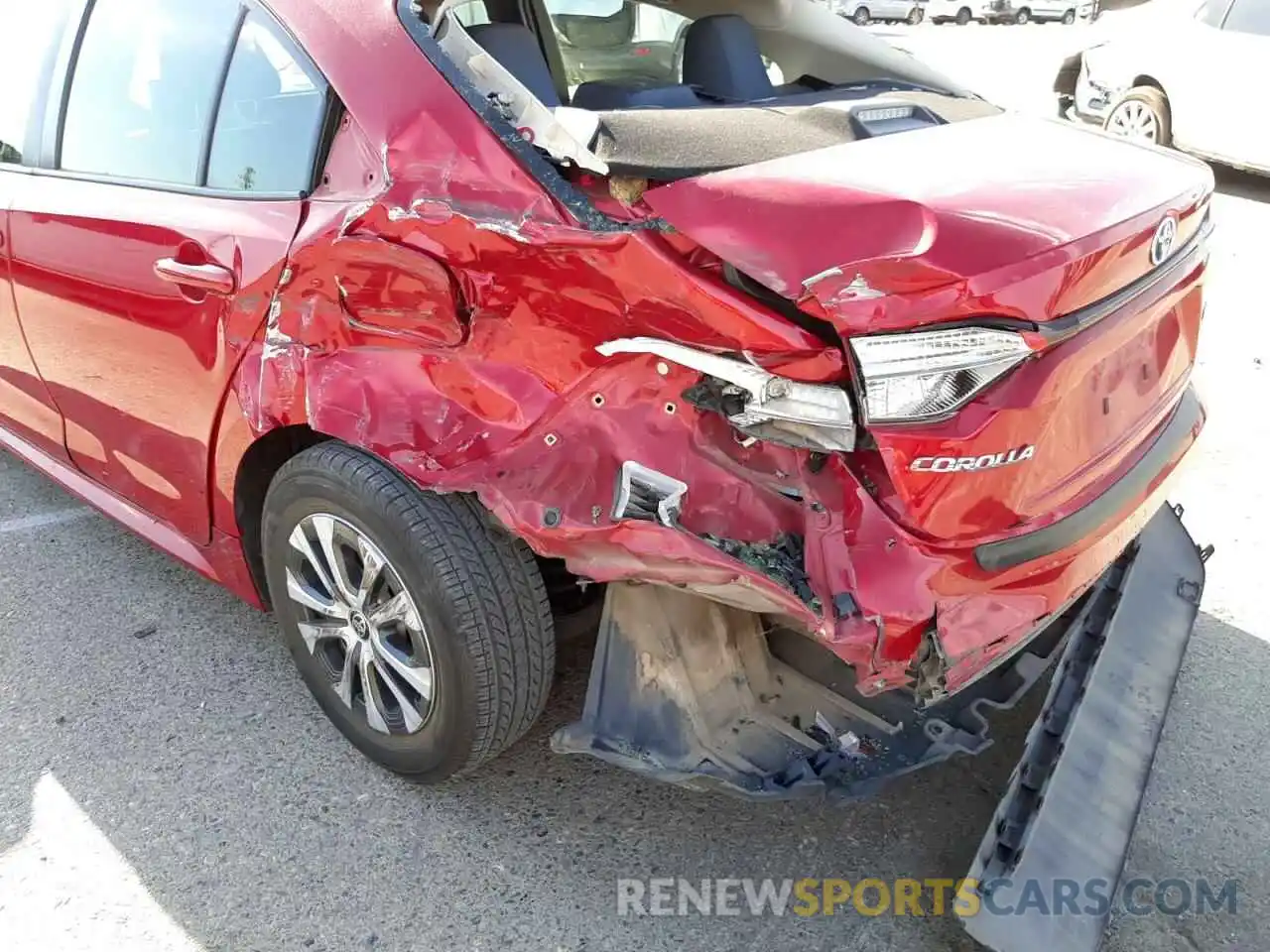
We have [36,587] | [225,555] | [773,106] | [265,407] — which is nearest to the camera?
[265,407]

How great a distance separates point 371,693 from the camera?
2.44m

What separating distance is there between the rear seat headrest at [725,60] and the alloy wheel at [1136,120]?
18.7 feet

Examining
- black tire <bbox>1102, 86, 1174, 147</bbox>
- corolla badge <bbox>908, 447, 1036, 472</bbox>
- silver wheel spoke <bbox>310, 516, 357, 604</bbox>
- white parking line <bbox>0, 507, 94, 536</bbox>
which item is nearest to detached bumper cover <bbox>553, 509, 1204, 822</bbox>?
corolla badge <bbox>908, 447, 1036, 472</bbox>

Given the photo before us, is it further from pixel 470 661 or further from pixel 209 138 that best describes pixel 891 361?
pixel 209 138

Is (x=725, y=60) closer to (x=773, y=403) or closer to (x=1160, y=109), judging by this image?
(x=773, y=403)

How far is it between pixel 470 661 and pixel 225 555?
0.92 meters

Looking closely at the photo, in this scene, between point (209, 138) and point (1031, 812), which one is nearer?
point (1031, 812)

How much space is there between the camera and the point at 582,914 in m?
2.17

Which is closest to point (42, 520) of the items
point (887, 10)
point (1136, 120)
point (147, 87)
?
point (147, 87)

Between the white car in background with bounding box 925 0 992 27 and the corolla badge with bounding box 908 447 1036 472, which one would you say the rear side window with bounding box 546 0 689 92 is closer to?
the corolla badge with bounding box 908 447 1036 472

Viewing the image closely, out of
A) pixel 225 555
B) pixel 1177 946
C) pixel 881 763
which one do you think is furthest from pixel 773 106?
pixel 1177 946

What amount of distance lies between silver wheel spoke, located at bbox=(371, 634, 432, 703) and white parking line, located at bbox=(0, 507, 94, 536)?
1.99 meters
